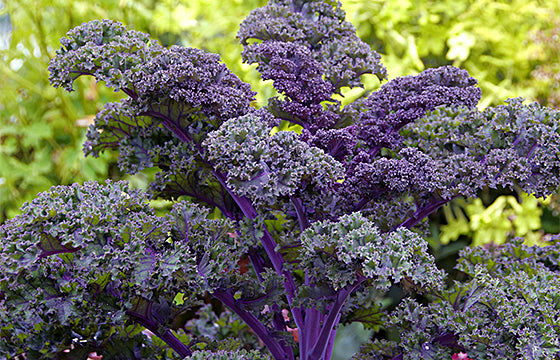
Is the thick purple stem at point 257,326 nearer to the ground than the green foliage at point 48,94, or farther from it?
nearer to the ground

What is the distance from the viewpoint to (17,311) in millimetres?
1210

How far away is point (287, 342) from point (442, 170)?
63cm

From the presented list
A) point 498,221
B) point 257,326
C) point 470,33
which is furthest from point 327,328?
point 470,33

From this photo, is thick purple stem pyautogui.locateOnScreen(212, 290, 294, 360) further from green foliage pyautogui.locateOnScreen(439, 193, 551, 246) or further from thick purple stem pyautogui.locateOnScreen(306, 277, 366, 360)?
green foliage pyautogui.locateOnScreen(439, 193, 551, 246)

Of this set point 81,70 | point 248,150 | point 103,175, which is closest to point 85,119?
point 103,175

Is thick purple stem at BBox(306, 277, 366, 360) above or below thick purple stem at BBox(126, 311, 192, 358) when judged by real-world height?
below

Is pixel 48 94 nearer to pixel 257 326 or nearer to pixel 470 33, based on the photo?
pixel 257 326

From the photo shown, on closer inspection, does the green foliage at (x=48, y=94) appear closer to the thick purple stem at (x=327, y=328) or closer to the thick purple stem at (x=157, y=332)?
the thick purple stem at (x=157, y=332)

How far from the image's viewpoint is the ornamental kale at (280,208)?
1213 mm

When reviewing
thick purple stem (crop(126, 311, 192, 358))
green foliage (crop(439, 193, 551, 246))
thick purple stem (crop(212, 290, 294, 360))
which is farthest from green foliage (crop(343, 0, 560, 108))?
thick purple stem (crop(126, 311, 192, 358))

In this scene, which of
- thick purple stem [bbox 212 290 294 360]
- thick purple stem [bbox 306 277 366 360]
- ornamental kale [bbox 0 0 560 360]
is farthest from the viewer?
thick purple stem [bbox 212 290 294 360]

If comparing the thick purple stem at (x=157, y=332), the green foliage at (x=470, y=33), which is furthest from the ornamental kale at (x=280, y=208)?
the green foliage at (x=470, y=33)

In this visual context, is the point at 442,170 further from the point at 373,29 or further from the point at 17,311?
the point at 373,29

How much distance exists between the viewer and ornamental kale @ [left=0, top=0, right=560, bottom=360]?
1213 mm
